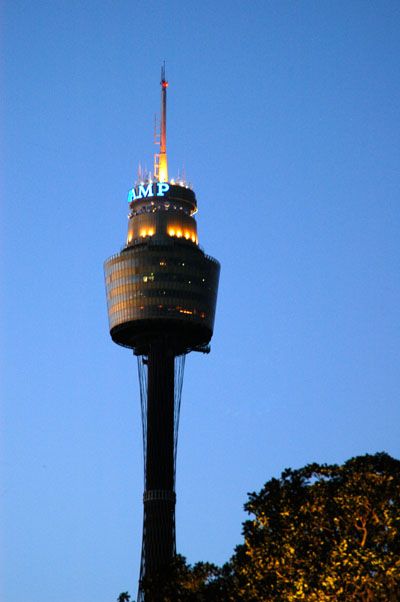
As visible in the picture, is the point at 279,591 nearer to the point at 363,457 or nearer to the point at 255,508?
the point at 255,508

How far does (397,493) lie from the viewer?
10462 centimetres

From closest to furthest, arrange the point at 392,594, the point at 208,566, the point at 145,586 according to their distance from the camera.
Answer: the point at 392,594 < the point at 208,566 < the point at 145,586

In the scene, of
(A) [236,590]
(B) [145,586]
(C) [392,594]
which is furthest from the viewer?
(B) [145,586]

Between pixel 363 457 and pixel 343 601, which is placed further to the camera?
pixel 363 457

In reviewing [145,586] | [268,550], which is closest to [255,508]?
[268,550]

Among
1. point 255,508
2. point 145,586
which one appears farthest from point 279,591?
point 145,586

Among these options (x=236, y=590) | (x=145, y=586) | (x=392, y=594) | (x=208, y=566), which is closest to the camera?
(x=392, y=594)

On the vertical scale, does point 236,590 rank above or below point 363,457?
below

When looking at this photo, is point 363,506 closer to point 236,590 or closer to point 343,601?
point 343,601

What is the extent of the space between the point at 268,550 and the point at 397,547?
1086 centimetres

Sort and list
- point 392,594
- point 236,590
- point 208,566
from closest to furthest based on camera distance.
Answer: point 392,594 → point 236,590 → point 208,566

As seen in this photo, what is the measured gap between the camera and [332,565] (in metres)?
99.4

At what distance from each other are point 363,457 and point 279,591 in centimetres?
1956

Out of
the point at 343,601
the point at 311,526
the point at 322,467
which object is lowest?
the point at 343,601
